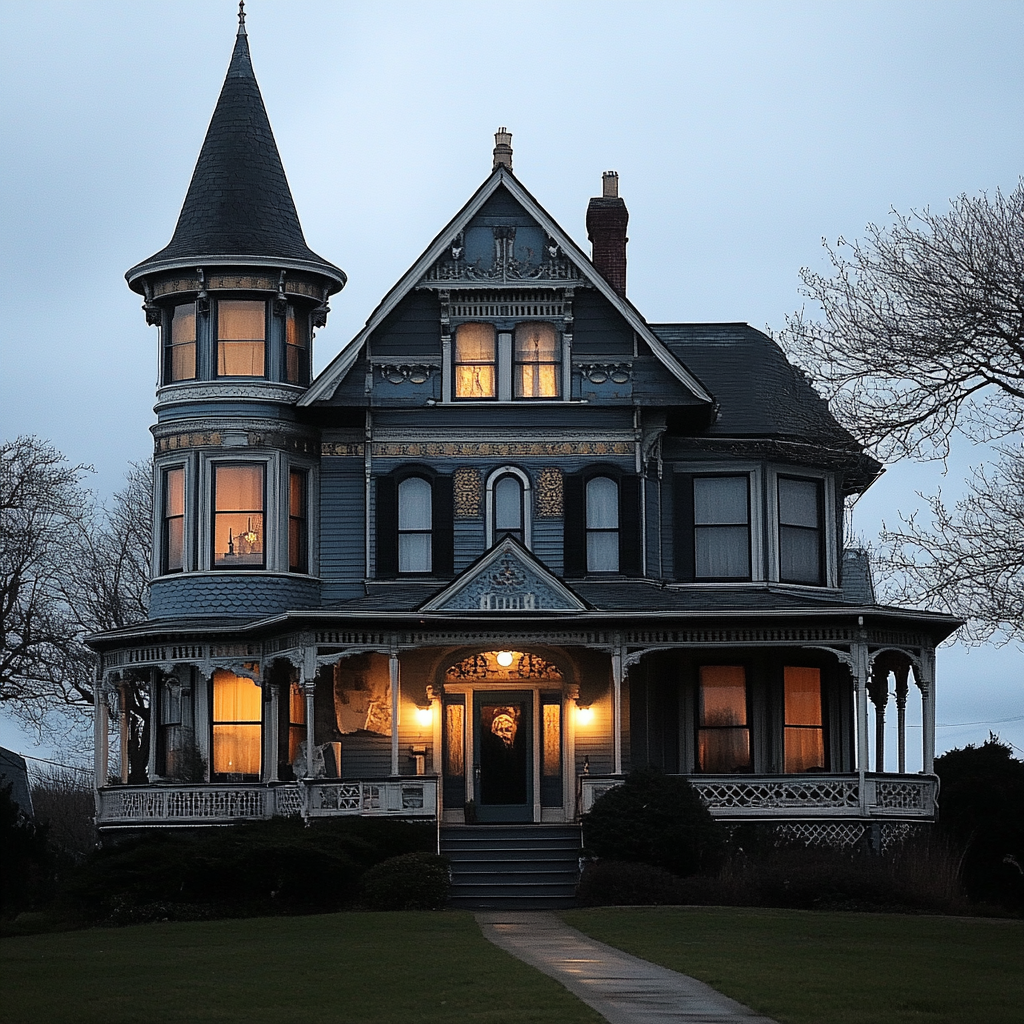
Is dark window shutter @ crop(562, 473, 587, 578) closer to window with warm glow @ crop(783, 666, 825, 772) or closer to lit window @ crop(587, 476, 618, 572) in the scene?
lit window @ crop(587, 476, 618, 572)

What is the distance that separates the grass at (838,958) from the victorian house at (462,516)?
7.69 metres

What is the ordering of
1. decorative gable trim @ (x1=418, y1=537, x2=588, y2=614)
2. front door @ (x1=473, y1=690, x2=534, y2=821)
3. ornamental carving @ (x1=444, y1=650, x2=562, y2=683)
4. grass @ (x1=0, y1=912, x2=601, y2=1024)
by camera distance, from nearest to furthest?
grass @ (x1=0, y1=912, x2=601, y2=1024)
decorative gable trim @ (x1=418, y1=537, x2=588, y2=614)
front door @ (x1=473, y1=690, x2=534, y2=821)
ornamental carving @ (x1=444, y1=650, x2=562, y2=683)

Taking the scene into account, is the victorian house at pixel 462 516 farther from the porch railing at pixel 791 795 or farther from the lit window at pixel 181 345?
the porch railing at pixel 791 795

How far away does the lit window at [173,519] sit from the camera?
34.9m

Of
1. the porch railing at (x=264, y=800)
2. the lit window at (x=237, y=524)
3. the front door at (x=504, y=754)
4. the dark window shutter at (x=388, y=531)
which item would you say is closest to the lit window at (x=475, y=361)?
the dark window shutter at (x=388, y=531)

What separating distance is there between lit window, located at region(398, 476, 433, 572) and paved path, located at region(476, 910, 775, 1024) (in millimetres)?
11406

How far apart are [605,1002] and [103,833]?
1945cm

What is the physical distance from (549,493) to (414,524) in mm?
2594

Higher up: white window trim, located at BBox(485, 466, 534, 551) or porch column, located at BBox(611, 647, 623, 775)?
white window trim, located at BBox(485, 466, 534, 551)

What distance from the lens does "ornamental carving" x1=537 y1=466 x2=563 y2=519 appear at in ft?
114

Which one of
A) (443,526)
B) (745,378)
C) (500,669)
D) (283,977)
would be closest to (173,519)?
(443,526)

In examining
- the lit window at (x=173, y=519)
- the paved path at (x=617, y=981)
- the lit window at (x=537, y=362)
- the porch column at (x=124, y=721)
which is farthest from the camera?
the porch column at (x=124, y=721)

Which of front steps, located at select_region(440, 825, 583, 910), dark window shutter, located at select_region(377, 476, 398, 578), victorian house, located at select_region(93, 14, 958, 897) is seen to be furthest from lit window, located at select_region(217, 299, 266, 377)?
front steps, located at select_region(440, 825, 583, 910)

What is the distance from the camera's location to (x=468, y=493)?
114 feet
